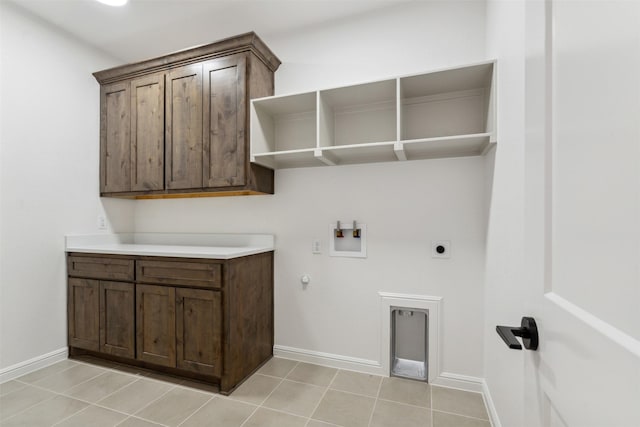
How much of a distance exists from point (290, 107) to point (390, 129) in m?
0.80

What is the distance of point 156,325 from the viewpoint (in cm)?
217

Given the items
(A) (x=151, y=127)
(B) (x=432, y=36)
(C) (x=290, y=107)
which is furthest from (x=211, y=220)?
(B) (x=432, y=36)

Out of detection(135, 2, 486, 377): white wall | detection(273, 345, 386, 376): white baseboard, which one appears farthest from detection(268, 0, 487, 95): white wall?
detection(273, 345, 386, 376): white baseboard

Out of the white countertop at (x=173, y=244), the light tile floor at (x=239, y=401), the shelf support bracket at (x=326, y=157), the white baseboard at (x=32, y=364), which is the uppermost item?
the shelf support bracket at (x=326, y=157)

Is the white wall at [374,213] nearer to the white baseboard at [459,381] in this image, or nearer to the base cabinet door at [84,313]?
the white baseboard at [459,381]

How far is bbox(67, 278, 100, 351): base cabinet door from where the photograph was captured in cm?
238

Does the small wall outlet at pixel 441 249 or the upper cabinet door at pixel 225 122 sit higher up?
the upper cabinet door at pixel 225 122

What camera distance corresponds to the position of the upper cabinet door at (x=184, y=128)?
233cm

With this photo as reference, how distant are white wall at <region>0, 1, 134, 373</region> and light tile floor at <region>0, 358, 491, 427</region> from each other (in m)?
0.41

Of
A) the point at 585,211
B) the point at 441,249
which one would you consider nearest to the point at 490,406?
the point at 441,249

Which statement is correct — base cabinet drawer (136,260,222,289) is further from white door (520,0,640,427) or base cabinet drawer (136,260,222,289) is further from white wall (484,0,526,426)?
white door (520,0,640,427)

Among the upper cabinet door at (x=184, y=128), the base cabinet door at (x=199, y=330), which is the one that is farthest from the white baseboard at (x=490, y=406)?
the upper cabinet door at (x=184, y=128)

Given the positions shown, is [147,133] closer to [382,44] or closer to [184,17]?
[184,17]

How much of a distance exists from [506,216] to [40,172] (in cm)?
324
